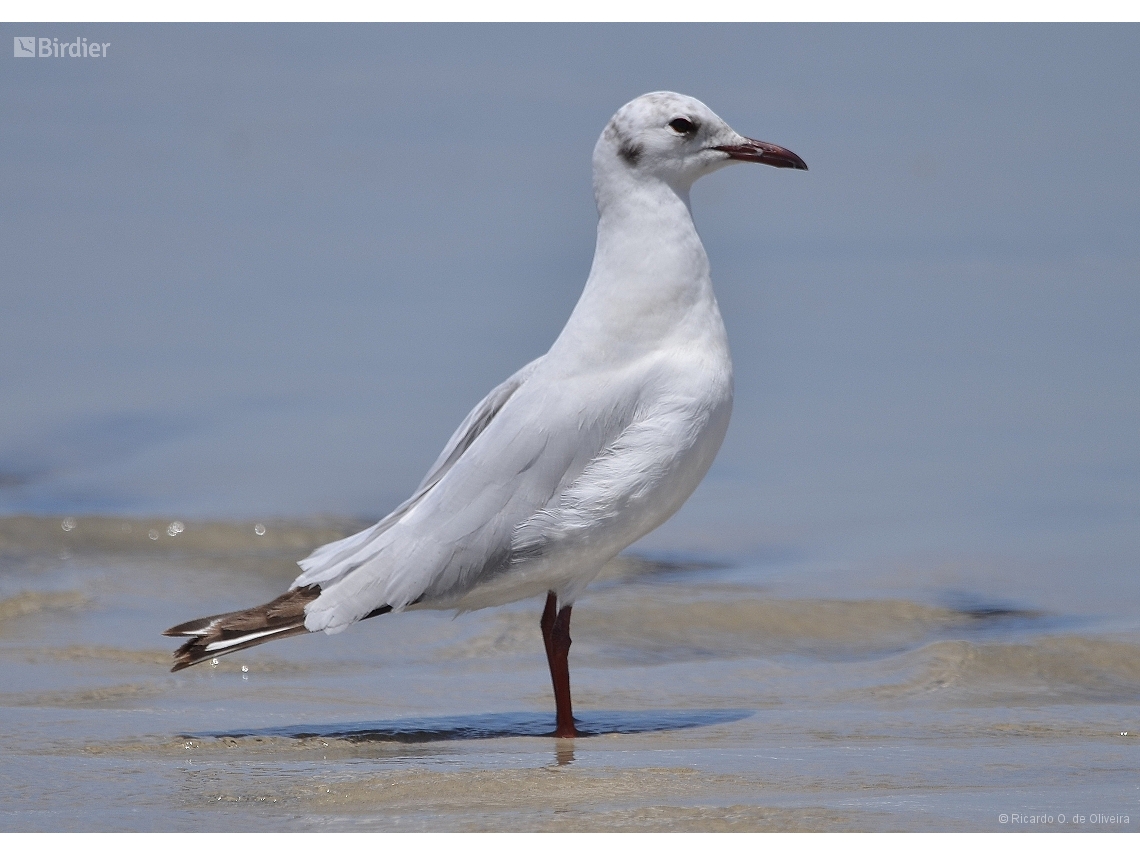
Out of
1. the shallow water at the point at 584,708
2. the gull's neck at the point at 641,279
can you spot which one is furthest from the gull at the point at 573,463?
the shallow water at the point at 584,708

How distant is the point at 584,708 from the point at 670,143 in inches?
78.1

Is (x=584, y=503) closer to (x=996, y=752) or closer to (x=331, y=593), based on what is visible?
(x=331, y=593)

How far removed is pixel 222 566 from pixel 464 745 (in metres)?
3.50

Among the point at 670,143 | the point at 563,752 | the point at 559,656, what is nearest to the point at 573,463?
the point at 559,656

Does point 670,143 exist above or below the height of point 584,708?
above

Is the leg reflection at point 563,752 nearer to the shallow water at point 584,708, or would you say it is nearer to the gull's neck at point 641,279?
the shallow water at point 584,708

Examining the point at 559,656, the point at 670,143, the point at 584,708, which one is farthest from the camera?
the point at 584,708

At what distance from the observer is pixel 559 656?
5.71 meters

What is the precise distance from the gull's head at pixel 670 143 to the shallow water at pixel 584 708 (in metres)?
1.87

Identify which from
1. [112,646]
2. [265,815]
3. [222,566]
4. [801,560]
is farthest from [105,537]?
[265,815]

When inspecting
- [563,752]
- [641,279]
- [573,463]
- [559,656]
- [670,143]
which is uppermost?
[670,143]

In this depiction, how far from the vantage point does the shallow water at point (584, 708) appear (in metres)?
4.51

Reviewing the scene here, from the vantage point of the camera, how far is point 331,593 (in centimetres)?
553

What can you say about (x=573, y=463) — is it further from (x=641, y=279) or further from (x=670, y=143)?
(x=670, y=143)
